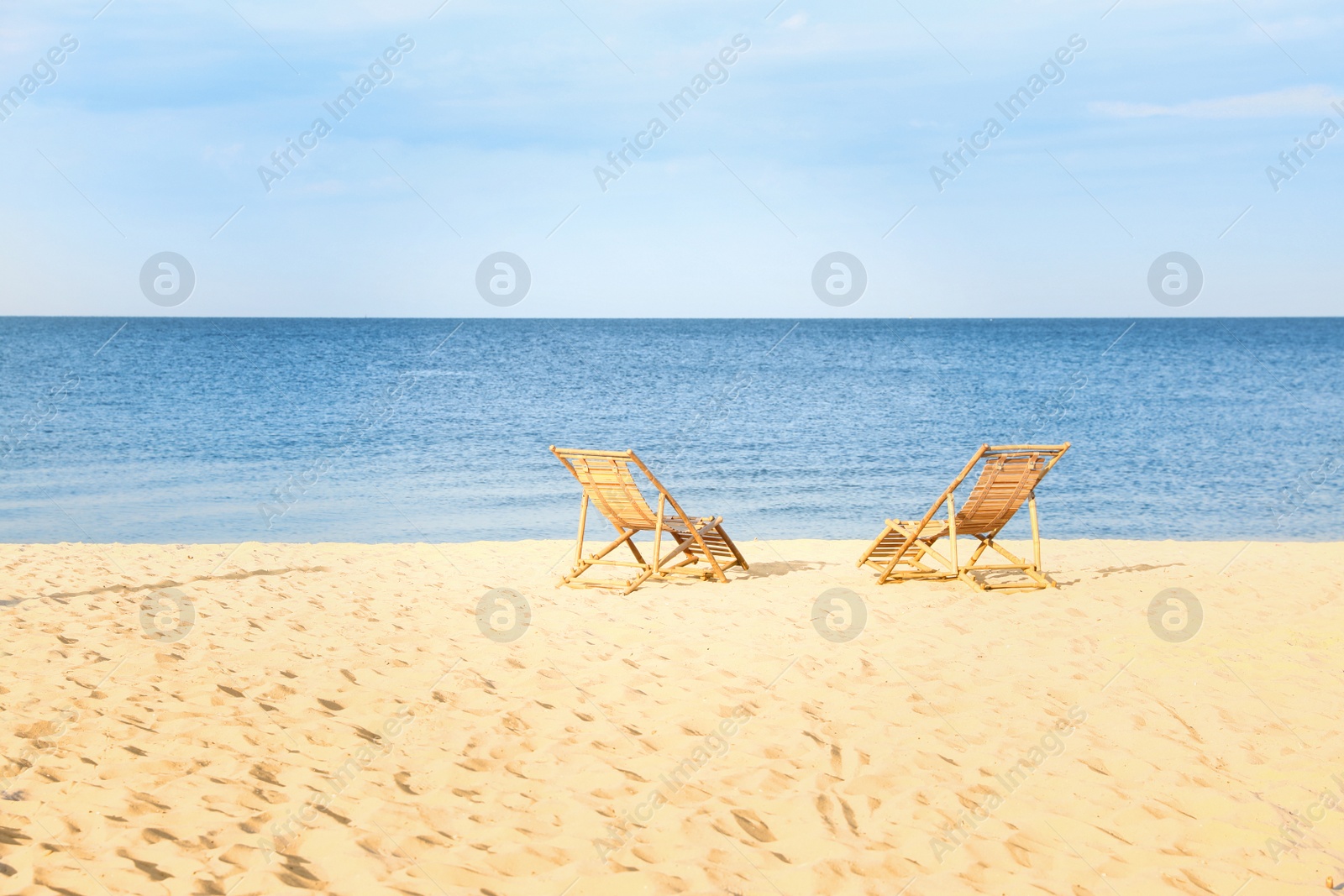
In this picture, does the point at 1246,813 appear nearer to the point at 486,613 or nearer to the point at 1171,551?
the point at 486,613

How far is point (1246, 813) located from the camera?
384cm

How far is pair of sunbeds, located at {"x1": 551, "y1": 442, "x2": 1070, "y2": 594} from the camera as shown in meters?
7.91

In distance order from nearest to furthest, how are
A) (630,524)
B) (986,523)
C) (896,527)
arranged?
1. (986,523)
2. (630,524)
3. (896,527)

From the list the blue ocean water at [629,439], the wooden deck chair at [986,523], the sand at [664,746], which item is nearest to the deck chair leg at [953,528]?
the wooden deck chair at [986,523]

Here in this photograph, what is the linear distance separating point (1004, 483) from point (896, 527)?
3.31 ft

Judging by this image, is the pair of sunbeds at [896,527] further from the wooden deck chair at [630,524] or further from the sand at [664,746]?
the sand at [664,746]

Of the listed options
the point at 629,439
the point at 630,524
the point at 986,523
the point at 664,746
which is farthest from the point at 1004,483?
the point at 629,439

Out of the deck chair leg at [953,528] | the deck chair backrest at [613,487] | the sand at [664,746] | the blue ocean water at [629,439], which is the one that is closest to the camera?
the sand at [664,746]

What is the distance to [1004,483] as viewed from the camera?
7953 mm

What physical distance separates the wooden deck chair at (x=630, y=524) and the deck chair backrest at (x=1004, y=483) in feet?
6.57

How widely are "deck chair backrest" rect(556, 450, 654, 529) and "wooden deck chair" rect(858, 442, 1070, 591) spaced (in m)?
1.98

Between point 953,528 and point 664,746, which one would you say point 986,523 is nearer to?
point 953,528

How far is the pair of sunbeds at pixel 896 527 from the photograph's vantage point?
7914 millimetres

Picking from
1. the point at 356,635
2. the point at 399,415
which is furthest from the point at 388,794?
the point at 399,415
